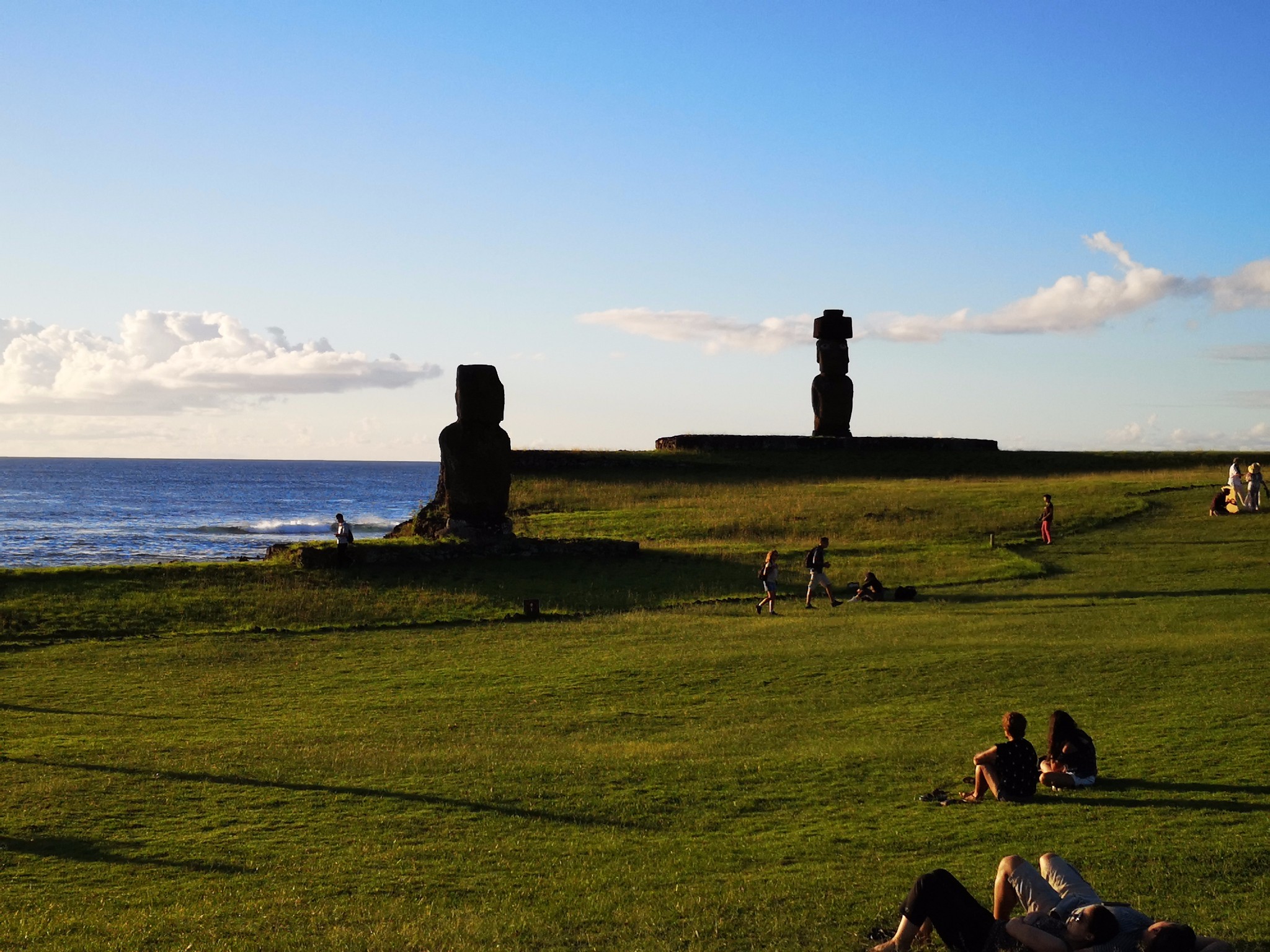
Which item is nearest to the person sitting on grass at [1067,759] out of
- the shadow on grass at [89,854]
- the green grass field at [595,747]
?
the green grass field at [595,747]

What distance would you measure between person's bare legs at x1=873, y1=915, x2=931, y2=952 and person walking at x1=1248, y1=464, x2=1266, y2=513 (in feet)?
114

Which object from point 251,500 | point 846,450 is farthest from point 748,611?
point 251,500

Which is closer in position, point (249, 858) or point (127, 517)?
point (249, 858)

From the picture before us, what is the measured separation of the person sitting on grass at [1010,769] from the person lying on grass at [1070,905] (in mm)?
3055

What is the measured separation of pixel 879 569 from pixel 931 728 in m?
17.2

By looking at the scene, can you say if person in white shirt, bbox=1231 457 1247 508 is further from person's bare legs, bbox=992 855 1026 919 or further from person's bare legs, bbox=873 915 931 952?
person's bare legs, bbox=873 915 931 952

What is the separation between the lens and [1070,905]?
7.98 m

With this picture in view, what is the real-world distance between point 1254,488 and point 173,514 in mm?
81851

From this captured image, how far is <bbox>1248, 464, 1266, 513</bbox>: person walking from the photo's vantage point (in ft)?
128

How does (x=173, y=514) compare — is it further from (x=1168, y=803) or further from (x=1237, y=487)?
(x=1168, y=803)

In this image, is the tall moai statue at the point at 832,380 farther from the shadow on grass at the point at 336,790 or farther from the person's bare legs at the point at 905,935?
the person's bare legs at the point at 905,935

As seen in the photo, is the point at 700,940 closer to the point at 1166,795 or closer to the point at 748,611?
the point at 1166,795

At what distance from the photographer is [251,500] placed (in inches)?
4914

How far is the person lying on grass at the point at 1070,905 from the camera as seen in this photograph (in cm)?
708
